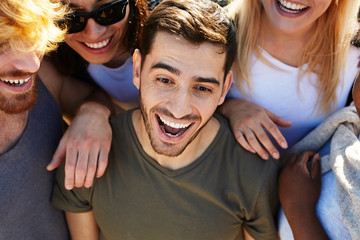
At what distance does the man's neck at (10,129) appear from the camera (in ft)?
5.97

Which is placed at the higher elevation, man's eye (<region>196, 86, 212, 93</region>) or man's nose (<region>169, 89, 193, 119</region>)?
man's eye (<region>196, 86, 212, 93</region>)

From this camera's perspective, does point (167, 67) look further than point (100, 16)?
No

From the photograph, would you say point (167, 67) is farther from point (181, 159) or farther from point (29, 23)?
point (29, 23)

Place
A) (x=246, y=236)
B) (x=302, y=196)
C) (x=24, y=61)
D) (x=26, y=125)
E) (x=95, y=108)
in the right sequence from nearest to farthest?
(x=24, y=61), (x=302, y=196), (x=26, y=125), (x=246, y=236), (x=95, y=108)

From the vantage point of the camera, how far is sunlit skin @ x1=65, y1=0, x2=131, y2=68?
1.99 m

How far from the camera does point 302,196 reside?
5.89ft

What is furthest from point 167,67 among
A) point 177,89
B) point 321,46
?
point 321,46

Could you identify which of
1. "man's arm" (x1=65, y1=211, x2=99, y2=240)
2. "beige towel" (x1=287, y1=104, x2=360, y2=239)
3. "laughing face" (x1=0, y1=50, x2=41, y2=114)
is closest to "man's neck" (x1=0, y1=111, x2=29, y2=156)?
"laughing face" (x1=0, y1=50, x2=41, y2=114)

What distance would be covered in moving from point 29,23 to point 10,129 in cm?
54

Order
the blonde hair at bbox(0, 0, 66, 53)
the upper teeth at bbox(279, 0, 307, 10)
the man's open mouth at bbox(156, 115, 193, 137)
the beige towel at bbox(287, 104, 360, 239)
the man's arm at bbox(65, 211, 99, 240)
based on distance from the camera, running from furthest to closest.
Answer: the upper teeth at bbox(279, 0, 307, 10)
the man's arm at bbox(65, 211, 99, 240)
the man's open mouth at bbox(156, 115, 193, 137)
the blonde hair at bbox(0, 0, 66, 53)
the beige towel at bbox(287, 104, 360, 239)

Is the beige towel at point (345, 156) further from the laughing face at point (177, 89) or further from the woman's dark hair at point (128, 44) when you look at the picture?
the woman's dark hair at point (128, 44)

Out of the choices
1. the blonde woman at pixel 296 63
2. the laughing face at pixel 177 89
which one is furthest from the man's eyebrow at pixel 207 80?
the blonde woman at pixel 296 63

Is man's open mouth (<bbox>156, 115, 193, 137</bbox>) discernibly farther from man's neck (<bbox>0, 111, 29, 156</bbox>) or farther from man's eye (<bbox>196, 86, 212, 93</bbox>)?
man's neck (<bbox>0, 111, 29, 156</bbox>)

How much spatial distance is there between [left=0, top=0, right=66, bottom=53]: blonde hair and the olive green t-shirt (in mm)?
674
